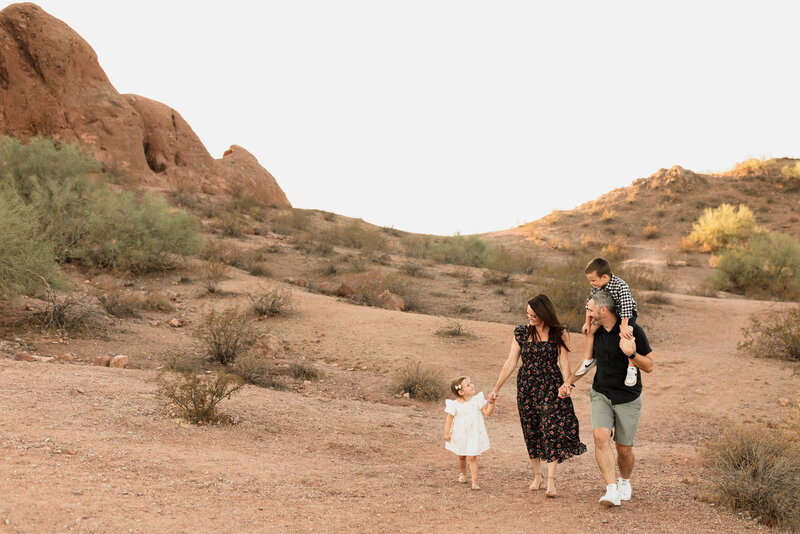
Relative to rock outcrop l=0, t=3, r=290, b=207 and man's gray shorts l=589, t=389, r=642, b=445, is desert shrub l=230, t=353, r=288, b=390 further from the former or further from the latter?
rock outcrop l=0, t=3, r=290, b=207

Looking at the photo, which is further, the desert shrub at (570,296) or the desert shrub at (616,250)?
the desert shrub at (616,250)

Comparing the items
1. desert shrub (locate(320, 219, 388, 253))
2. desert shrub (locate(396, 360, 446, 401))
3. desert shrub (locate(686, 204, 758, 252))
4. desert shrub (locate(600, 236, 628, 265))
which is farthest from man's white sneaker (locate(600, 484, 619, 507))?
desert shrub (locate(686, 204, 758, 252))

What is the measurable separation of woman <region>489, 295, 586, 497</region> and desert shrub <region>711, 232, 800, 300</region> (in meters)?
22.8

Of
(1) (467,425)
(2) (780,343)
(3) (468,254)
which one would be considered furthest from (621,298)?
(3) (468,254)

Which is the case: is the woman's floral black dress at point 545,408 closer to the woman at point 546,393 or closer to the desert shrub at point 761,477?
the woman at point 546,393

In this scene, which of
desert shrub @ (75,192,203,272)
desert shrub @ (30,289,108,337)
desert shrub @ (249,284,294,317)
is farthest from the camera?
desert shrub @ (75,192,203,272)

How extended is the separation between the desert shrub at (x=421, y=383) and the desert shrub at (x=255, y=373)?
207 cm

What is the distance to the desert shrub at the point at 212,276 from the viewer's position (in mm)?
16656

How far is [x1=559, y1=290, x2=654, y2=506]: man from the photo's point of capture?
482cm

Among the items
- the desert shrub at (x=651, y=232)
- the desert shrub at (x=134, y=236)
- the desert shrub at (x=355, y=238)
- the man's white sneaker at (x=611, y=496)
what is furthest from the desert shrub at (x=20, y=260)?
the desert shrub at (x=651, y=232)

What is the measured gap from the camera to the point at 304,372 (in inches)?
426

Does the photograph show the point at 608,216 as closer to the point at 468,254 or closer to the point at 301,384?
the point at 468,254

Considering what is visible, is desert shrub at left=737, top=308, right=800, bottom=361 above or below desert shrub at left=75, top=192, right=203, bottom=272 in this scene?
below

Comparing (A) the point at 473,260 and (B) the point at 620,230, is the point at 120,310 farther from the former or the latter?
(B) the point at 620,230
